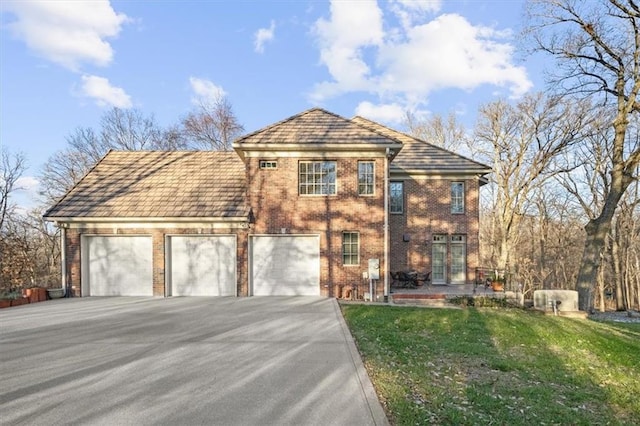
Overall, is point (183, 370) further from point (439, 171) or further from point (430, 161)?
point (430, 161)

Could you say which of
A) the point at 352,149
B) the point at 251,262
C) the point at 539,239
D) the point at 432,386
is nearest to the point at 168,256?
the point at 251,262

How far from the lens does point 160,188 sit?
13.9 m

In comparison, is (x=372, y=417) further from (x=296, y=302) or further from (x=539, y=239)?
(x=539, y=239)

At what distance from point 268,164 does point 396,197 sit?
6489mm

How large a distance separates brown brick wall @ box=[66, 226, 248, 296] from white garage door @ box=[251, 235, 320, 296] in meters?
0.41

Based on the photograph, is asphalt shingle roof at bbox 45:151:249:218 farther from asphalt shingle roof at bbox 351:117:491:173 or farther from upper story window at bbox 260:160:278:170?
asphalt shingle roof at bbox 351:117:491:173

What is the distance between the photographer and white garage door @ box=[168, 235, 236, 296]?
12727mm

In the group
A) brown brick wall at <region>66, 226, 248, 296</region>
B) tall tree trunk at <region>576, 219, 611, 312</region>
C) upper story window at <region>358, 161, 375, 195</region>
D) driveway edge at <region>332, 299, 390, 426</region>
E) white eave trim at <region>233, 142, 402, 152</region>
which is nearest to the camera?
driveway edge at <region>332, 299, 390, 426</region>

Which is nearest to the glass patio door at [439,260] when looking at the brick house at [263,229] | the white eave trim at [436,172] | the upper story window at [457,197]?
the upper story window at [457,197]

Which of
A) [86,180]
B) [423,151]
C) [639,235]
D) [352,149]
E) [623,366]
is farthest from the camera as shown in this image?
[639,235]

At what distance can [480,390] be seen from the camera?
4.64 m

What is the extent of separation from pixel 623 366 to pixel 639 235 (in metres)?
28.3

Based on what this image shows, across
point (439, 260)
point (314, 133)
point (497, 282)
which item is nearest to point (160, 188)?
point (314, 133)

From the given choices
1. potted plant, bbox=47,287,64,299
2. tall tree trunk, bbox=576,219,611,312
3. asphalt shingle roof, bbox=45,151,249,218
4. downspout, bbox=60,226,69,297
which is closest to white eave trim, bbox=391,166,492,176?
tall tree trunk, bbox=576,219,611,312
